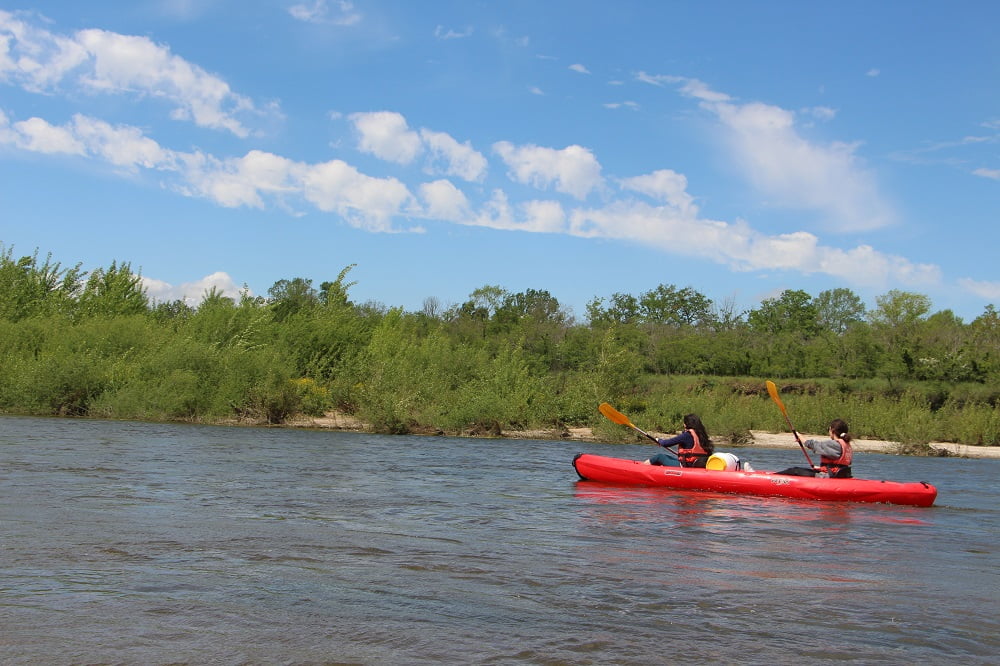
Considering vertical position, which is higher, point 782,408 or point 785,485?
point 782,408

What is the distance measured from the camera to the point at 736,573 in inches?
270

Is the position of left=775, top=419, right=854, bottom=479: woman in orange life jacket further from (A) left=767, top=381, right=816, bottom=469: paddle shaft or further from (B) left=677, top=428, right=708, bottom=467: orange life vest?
(B) left=677, top=428, right=708, bottom=467: orange life vest

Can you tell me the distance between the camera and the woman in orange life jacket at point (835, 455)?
12250mm

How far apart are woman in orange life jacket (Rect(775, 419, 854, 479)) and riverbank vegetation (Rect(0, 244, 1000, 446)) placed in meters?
13.3

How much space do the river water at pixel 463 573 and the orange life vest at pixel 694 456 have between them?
823 mm

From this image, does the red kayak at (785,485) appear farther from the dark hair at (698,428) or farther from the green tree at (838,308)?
the green tree at (838,308)

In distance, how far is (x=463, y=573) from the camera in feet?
21.2

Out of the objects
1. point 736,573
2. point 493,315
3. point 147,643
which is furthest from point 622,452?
point 493,315

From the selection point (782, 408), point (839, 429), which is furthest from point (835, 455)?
point (782, 408)

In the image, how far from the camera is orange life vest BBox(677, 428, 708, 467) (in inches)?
509

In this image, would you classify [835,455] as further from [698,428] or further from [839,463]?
[698,428]

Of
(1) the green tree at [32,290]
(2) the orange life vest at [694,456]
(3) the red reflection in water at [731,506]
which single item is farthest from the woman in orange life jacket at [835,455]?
(1) the green tree at [32,290]

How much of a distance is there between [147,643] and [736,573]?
447cm

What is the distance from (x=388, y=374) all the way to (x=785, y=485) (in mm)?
16071
